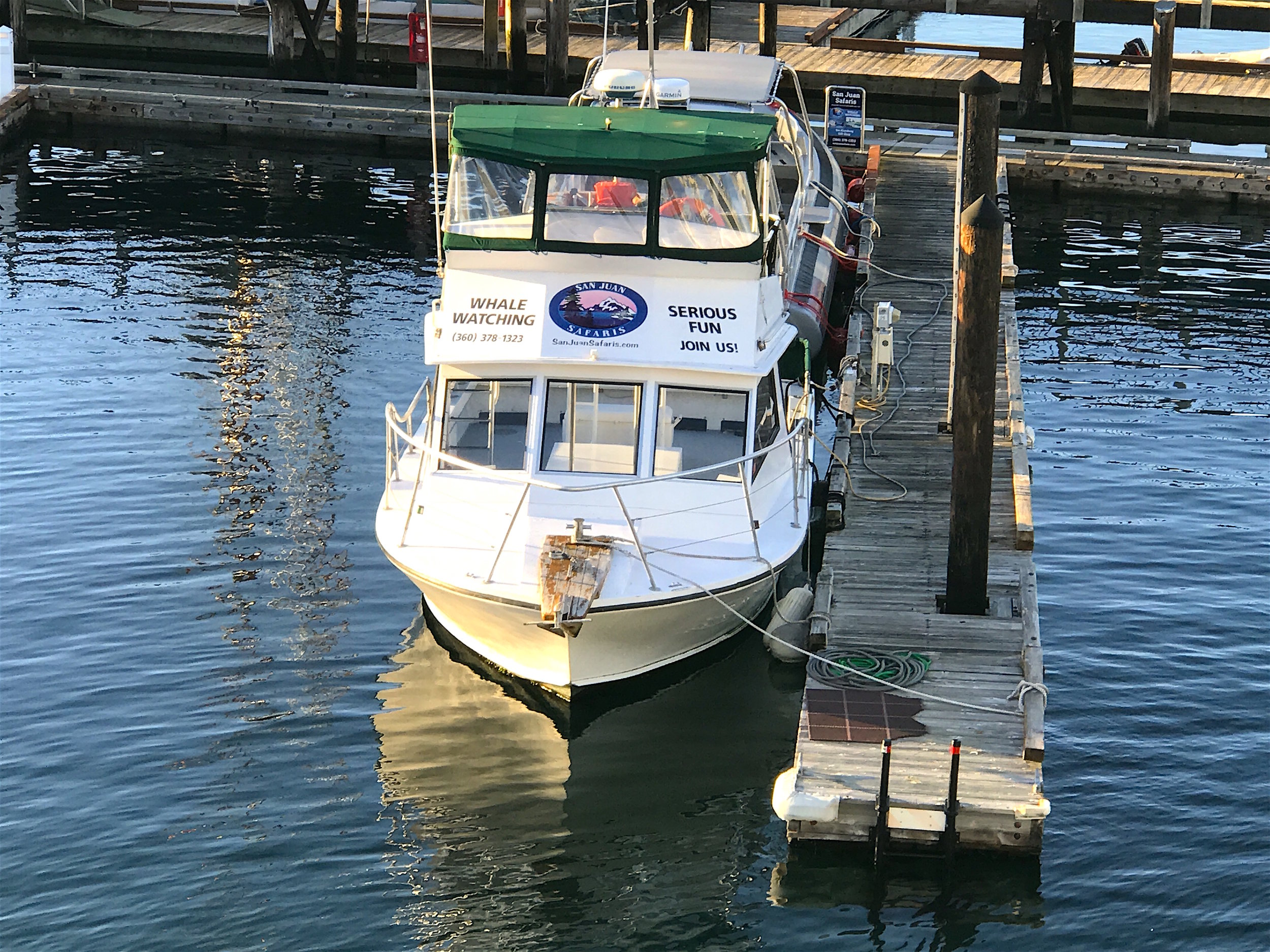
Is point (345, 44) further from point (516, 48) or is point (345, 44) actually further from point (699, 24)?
point (699, 24)

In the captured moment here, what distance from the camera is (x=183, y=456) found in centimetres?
1930

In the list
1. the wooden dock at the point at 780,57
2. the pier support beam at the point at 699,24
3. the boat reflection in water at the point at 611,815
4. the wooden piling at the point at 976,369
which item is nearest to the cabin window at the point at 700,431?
the boat reflection in water at the point at 611,815

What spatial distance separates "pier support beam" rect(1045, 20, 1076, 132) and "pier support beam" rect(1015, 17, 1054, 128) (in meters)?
0.16

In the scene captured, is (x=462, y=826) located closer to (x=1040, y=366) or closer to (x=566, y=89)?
(x=1040, y=366)

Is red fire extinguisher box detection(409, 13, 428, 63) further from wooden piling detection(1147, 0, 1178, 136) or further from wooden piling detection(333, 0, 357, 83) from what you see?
wooden piling detection(1147, 0, 1178, 136)

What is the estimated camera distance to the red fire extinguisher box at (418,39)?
3497 cm

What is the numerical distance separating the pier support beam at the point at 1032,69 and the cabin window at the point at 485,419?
70.8 feet

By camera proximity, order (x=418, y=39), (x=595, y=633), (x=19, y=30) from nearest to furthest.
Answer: (x=595, y=633) < (x=418, y=39) < (x=19, y=30)

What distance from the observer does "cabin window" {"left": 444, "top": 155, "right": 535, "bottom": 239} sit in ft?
50.4

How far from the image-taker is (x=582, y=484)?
14.4 metres

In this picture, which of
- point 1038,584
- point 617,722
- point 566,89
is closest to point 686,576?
point 617,722

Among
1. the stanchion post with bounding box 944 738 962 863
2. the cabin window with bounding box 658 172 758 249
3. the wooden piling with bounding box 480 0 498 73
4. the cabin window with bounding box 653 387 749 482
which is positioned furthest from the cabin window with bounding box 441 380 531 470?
the wooden piling with bounding box 480 0 498 73

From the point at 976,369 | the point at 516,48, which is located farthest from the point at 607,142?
the point at 516,48

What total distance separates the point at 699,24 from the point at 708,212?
20.0m
